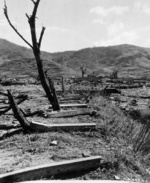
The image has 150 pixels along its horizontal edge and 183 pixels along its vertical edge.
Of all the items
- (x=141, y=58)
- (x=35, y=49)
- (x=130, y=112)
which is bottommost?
(x=130, y=112)

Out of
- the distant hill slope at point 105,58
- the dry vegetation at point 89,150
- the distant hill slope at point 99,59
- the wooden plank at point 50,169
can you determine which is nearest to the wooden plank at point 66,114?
the dry vegetation at point 89,150

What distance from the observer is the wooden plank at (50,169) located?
120 inches

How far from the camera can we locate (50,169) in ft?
10.8

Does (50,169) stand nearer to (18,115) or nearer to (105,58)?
(18,115)

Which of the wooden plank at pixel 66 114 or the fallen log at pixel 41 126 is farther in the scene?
the wooden plank at pixel 66 114

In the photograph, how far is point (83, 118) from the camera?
629cm

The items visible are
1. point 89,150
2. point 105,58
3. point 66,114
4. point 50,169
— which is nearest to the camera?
point 50,169

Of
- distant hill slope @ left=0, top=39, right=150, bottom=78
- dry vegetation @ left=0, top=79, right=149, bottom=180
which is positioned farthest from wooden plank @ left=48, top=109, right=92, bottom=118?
distant hill slope @ left=0, top=39, right=150, bottom=78

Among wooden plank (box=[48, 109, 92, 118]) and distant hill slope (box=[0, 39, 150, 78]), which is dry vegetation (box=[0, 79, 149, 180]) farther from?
distant hill slope (box=[0, 39, 150, 78])

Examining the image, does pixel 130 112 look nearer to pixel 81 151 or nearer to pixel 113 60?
pixel 81 151

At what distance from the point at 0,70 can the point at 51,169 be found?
227 feet

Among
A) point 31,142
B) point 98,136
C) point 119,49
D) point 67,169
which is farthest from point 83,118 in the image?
point 119,49

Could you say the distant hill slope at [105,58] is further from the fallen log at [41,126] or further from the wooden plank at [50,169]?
the wooden plank at [50,169]

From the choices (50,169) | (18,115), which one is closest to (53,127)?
(18,115)
